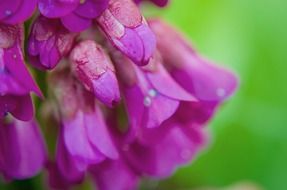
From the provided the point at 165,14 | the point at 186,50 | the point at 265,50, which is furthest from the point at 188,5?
the point at 186,50

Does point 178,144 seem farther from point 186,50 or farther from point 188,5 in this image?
point 188,5

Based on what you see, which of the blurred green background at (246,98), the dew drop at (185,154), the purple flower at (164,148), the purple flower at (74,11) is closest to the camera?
the purple flower at (74,11)

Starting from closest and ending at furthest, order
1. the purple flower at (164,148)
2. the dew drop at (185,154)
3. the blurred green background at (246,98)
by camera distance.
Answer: the purple flower at (164,148) → the dew drop at (185,154) → the blurred green background at (246,98)

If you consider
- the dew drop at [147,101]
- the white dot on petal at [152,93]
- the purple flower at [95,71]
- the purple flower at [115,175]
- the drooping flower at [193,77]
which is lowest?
the purple flower at [115,175]

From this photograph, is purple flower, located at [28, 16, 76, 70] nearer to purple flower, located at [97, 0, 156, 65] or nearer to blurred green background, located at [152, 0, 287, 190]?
purple flower, located at [97, 0, 156, 65]

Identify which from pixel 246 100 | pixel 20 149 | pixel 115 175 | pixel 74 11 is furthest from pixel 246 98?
pixel 74 11

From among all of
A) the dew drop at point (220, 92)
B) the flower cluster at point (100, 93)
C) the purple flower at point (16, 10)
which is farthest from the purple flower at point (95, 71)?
the dew drop at point (220, 92)

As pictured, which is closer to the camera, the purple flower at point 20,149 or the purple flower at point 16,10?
the purple flower at point 16,10

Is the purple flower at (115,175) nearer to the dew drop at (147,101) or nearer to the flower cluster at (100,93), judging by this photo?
the flower cluster at (100,93)
